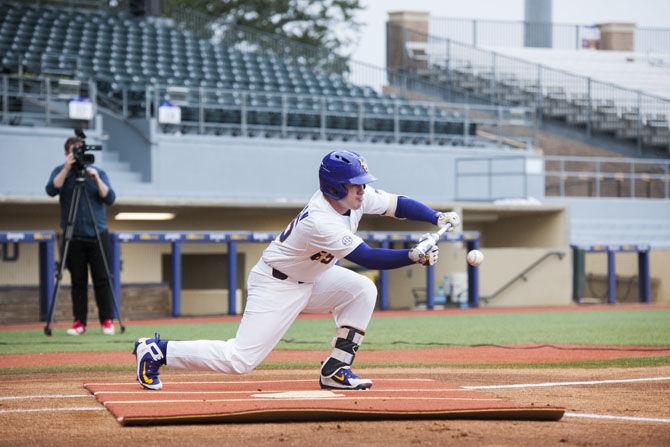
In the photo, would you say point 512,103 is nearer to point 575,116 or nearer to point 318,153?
point 575,116

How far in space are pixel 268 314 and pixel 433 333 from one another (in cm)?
630

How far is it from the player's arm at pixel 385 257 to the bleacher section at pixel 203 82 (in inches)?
601

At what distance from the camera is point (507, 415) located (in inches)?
216

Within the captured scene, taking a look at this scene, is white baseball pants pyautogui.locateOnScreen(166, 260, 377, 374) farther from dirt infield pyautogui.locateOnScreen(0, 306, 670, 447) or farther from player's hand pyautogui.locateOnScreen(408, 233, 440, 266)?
player's hand pyautogui.locateOnScreen(408, 233, 440, 266)

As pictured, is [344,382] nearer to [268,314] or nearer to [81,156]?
[268,314]

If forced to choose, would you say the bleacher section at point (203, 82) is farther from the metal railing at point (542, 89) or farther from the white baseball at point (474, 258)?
the white baseball at point (474, 258)

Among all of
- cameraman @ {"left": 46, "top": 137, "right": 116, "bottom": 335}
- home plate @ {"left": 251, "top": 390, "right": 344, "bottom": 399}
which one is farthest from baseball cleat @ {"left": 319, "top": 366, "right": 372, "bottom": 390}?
cameraman @ {"left": 46, "top": 137, "right": 116, "bottom": 335}

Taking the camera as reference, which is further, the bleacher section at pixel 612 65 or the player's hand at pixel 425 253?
the bleacher section at pixel 612 65

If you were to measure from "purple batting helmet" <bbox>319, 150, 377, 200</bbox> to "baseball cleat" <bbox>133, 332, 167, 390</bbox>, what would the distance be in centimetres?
141

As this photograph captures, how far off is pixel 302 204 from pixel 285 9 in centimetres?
2293

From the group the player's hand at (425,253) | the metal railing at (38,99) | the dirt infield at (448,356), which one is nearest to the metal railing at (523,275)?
the metal railing at (38,99)

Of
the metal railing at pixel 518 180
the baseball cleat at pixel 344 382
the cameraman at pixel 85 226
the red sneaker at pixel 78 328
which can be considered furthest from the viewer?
the metal railing at pixel 518 180

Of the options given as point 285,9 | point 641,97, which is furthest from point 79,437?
point 285,9

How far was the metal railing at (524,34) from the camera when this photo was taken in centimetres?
3381
